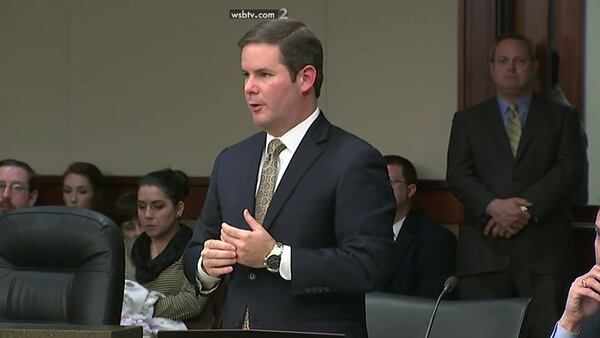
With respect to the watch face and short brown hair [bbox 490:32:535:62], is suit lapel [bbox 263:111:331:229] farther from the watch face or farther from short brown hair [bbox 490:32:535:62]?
short brown hair [bbox 490:32:535:62]

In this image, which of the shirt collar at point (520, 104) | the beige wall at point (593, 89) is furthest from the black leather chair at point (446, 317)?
the beige wall at point (593, 89)

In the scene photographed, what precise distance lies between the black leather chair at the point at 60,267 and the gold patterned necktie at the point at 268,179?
0.85 meters

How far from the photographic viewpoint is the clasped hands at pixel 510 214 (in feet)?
17.8

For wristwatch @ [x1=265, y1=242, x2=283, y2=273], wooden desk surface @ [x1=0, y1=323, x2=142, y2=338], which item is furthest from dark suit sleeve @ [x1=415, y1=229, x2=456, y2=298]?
wooden desk surface @ [x1=0, y1=323, x2=142, y2=338]

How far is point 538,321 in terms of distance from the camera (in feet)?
18.0

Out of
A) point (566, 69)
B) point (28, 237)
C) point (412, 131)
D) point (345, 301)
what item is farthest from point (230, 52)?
point (345, 301)

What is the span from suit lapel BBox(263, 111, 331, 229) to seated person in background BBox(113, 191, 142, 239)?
280 cm

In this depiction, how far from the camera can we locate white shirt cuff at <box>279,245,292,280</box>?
3189mm

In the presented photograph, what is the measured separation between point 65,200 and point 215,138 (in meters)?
0.81

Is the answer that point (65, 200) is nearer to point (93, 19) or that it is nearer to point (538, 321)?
point (93, 19)

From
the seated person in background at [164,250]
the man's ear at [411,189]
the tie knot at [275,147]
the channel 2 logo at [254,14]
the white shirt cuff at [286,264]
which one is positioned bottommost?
the seated person in background at [164,250]

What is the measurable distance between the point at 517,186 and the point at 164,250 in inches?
59.3

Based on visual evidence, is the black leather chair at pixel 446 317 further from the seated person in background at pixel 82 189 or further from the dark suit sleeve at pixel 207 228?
the seated person in background at pixel 82 189

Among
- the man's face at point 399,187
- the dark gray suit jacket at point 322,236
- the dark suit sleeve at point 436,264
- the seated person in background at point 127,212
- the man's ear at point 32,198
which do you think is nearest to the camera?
the dark gray suit jacket at point 322,236
